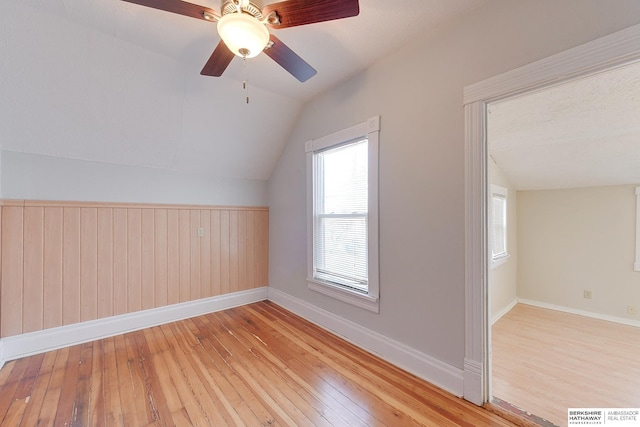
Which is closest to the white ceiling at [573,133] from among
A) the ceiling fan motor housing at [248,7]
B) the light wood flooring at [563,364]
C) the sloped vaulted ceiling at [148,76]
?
the sloped vaulted ceiling at [148,76]

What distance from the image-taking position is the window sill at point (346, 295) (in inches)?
90.5

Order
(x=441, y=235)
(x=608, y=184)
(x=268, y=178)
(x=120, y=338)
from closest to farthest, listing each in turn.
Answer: (x=441, y=235) < (x=120, y=338) < (x=608, y=184) < (x=268, y=178)

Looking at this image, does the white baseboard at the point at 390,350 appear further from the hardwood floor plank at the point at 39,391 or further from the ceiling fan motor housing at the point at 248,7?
the ceiling fan motor housing at the point at 248,7

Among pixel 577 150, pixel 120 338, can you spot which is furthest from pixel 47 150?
pixel 577 150

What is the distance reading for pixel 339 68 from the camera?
2.35 metres

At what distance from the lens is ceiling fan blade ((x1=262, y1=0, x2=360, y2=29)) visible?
1.23 m

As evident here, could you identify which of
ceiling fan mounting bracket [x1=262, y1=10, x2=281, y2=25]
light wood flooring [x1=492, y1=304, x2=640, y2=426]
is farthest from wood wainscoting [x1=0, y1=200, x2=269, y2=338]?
light wood flooring [x1=492, y1=304, x2=640, y2=426]

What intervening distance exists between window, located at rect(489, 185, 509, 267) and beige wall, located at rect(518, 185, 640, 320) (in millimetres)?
576

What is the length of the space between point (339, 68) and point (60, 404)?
3.33 meters

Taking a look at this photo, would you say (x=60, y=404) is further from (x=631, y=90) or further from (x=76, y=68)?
(x=631, y=90)

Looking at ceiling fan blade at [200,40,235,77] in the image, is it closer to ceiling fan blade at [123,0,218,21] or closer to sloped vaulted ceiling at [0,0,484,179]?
ceiling fan blade at [123,0,218,21]

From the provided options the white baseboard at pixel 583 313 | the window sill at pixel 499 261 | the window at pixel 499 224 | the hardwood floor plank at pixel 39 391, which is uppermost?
the window at pixel 499 224

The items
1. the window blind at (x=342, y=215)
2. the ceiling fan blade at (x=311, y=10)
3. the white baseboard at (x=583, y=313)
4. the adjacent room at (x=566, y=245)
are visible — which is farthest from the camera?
the white baseboard at (x=583, y=313)

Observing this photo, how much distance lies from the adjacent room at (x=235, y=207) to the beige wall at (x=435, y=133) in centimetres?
1
